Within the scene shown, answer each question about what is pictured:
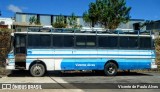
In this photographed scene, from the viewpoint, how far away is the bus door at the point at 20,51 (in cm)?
2050

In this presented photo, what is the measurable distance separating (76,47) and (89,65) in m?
1.30

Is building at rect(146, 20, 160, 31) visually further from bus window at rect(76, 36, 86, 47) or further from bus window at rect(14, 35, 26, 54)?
bus window at rect(14, 35, 26, 54)

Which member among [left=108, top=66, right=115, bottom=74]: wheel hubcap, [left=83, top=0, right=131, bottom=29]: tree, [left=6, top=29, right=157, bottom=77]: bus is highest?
[left=83, top=0, right=131, bottom=29]: tree

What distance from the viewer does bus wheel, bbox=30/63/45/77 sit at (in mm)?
20714

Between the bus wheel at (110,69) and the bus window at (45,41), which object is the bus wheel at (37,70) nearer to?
the bus window at (45,41)

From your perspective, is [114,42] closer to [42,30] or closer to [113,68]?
[113,68]

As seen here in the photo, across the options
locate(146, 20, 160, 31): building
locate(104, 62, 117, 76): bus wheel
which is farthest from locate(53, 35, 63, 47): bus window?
locate(146, 20, 160, 31): building

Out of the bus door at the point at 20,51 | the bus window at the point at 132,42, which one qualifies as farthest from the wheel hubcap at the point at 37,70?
the bus window at the point at 132,42

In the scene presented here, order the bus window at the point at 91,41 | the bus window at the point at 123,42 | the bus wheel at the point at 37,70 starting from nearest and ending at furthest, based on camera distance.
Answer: the bus wheel at the point at 37,70
the bus window at the point at 91,41
the bus window at the point at 123,42

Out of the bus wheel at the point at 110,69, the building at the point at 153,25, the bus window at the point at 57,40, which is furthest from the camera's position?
the building at the point at 153,25

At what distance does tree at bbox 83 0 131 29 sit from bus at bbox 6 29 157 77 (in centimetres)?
1611

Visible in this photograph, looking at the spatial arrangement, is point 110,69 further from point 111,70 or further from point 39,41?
point 39,41

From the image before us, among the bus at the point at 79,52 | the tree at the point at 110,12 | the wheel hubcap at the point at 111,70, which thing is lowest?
the wheel hubcap at the point at 111,70

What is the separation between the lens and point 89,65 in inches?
851
